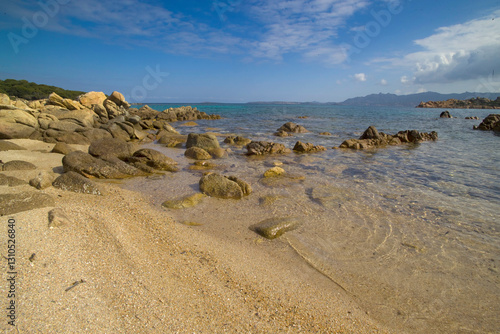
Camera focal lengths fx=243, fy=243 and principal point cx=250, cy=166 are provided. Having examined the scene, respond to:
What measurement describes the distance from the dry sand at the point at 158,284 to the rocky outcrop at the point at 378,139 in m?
12.0

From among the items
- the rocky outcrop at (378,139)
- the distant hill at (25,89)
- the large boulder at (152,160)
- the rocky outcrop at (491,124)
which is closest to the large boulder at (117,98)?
the distant hill at (25,89)

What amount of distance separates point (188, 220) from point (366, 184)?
5607 mm

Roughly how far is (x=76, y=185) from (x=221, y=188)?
131 inches

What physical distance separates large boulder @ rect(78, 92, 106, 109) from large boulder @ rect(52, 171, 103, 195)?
21344mm

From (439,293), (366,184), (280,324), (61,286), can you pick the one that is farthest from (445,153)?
(61,286)

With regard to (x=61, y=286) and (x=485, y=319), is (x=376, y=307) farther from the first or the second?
(x=61, y=286)

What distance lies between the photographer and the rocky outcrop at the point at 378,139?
14.6 meters

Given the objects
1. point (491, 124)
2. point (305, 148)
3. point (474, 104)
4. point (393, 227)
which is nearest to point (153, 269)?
point (393, 227)

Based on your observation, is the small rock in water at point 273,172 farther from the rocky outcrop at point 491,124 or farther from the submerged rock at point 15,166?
the rocky outcrop at point 491,124

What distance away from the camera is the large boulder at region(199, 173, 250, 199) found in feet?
20.5

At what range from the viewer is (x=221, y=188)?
6.34m

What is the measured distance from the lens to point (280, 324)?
103 inches

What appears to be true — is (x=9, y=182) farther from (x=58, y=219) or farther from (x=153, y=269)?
(x=153, y=269)

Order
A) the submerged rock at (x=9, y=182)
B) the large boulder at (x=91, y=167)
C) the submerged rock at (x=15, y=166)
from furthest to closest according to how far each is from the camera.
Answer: the large boulder at (x=91, y=167), the submerged rock at (x=15, y=166), the submerged rock at (x=9, y=182)
